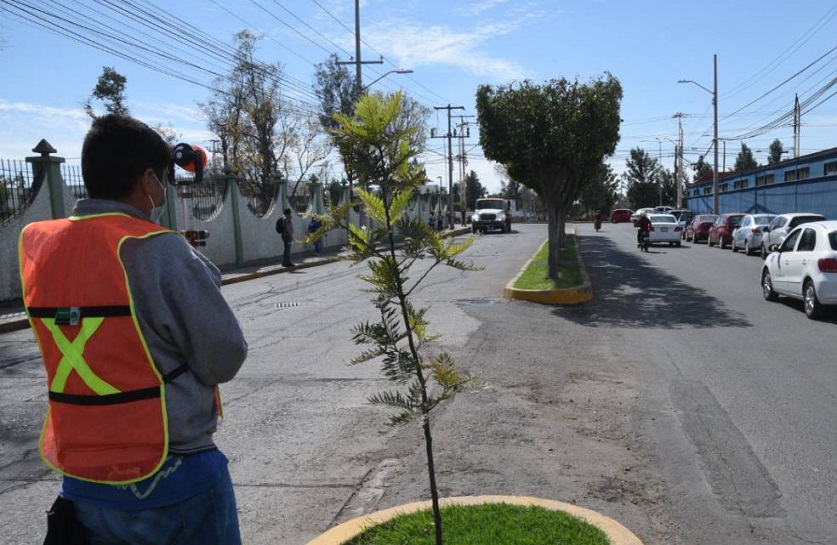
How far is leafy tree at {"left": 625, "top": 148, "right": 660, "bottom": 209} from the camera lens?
95.8 metres

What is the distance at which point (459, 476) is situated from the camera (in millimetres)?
4809

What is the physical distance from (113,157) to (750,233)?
27.7 metres

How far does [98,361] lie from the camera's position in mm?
1782

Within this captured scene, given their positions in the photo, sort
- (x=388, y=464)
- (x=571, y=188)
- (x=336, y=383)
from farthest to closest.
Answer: (x=571, y=188)
(x=336, y=383)
(x=388, y=464)

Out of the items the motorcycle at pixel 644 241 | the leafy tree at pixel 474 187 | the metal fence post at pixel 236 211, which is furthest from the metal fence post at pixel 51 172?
the leafy tree at pixel 474 187

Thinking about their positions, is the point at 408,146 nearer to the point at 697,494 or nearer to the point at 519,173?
the point at 697,494

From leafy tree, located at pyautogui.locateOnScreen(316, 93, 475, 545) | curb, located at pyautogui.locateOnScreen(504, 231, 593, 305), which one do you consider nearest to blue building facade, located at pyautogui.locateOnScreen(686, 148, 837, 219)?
curb, located at pyautogui.locateOnScreen(504, 231, 593, 305)

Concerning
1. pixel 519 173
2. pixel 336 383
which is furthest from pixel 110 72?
pixel 336 383

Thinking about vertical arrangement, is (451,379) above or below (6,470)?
above

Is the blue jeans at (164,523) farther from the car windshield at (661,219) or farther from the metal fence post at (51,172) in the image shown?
the car windshield at (661,219)

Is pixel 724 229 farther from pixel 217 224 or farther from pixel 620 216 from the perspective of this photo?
pixel 620 216

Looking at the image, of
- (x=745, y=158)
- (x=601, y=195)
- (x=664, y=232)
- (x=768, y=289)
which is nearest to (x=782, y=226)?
(x=664, y=232)

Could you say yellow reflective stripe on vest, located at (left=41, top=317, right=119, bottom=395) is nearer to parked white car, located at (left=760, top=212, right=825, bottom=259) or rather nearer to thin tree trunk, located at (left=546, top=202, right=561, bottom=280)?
thin tree trunk, located at (left=546, top=202, right=561, bottom=280)

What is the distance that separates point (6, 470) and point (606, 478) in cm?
427
